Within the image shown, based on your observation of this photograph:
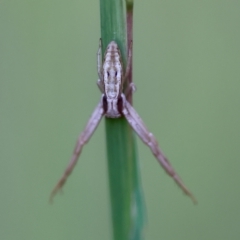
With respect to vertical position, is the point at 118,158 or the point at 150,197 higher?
the point at 118,158

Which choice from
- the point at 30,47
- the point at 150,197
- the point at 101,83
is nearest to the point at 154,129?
the point at 150,197

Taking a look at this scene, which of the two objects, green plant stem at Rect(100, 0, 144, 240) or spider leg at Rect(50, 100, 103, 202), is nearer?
green plant stem at Rect(100, 0, 144, 240)

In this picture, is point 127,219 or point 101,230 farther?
point 101,230

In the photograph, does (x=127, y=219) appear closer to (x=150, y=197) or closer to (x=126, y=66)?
(x=126, y=66)

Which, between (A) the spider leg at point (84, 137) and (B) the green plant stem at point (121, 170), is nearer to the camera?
(B) the green plant stem at point (121, 170)
